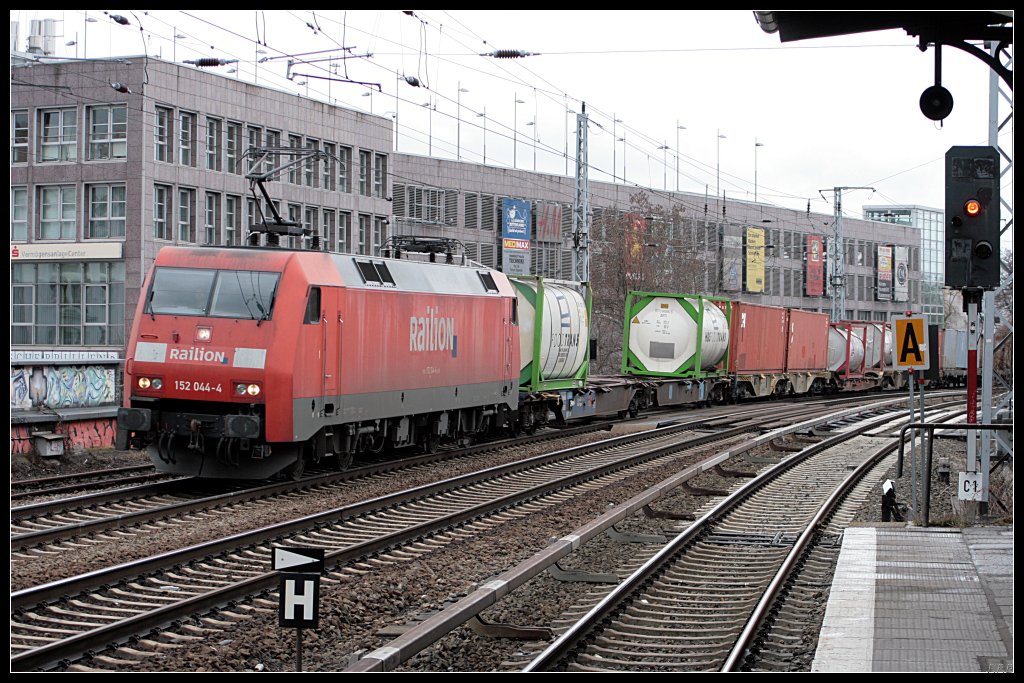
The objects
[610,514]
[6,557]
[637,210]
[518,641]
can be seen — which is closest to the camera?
[6,557]

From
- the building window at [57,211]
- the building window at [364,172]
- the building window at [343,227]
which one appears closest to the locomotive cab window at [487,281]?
the building window at [57,211]

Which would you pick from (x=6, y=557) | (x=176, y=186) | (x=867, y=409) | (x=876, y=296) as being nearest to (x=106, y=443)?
(x=6, y=557)

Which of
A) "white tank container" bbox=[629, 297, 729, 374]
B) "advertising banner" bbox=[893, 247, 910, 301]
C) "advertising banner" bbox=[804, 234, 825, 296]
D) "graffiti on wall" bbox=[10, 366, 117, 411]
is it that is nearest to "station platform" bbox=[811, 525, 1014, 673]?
"graffiti on wall" bbox=[10, 366, 117, 411]

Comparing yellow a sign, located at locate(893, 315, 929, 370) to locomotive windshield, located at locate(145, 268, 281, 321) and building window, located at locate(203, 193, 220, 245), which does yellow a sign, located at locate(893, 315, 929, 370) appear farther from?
building window, located at locate(203, 193, 220, 245)

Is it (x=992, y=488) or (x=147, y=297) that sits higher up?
(x=147, y=297)

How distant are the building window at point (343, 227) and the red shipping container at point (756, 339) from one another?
18162 mm

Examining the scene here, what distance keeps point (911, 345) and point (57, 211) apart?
33655 mm

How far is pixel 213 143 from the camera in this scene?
43.7 m

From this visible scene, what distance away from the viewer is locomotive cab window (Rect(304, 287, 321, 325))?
15797mm

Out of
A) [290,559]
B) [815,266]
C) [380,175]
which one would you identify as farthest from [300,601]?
[815,266]

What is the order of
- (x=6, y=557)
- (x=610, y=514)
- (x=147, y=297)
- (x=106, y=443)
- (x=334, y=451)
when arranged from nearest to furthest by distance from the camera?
1. (x=6, y=557)
2. (x=610, y=514)
3. (x=147, y=297)
4. (x=334, y=451)
5. (x=106, y=443)

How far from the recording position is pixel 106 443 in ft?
70.8
